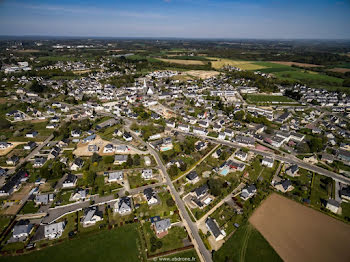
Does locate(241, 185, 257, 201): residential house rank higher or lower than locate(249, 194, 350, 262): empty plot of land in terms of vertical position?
higher

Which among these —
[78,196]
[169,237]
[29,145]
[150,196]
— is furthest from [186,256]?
[29,145]

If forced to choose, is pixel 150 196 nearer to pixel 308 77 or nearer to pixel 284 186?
pixel 284 186

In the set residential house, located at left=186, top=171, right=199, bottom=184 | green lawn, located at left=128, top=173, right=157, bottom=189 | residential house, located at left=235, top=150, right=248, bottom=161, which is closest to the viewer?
green lawn, located at left=128, top=173, right=157, bottom=189

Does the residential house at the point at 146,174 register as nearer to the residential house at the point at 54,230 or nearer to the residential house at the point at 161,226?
the residential house at the point at 161,226

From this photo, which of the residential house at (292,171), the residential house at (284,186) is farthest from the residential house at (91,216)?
the residential house at (292,171)

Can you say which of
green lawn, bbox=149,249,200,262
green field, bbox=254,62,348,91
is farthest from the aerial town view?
green field, bbox=254,62,348,91

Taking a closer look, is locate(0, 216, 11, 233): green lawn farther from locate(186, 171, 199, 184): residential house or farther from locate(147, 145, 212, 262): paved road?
locate(186, 171, 199, 184): residential house
